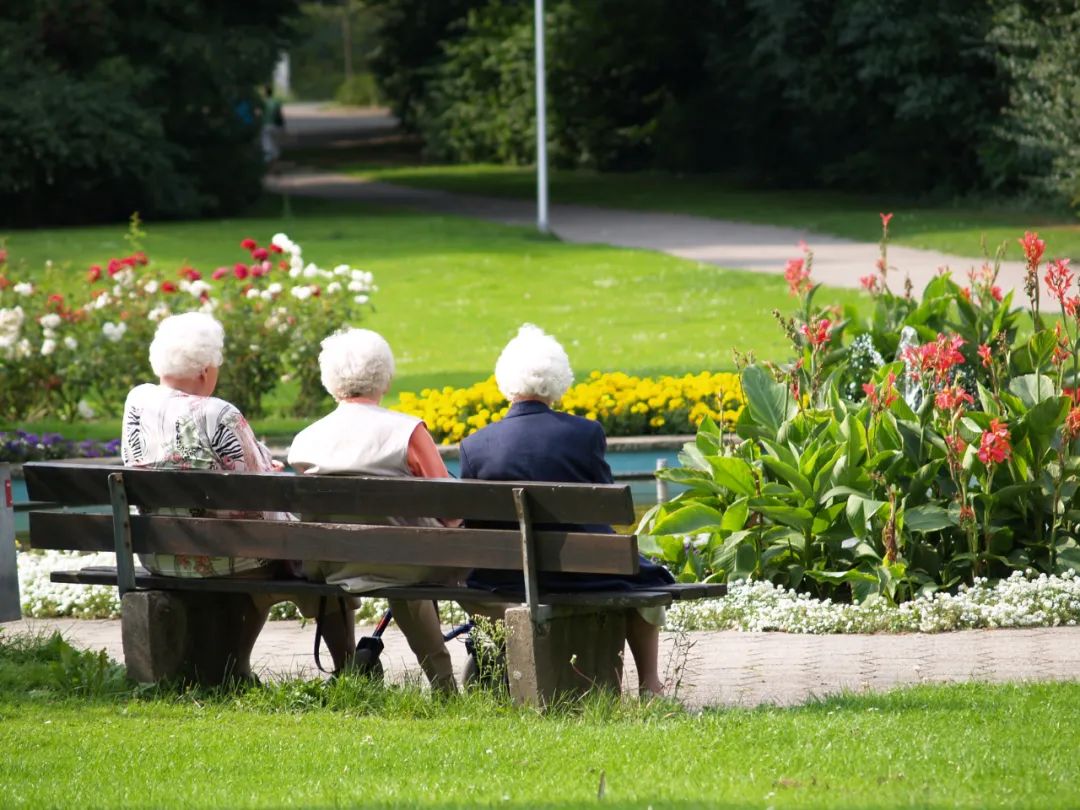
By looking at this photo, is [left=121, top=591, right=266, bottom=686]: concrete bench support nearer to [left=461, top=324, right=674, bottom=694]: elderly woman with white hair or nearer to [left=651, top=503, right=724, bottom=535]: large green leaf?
[left=461, top=324, right=674, bottom=694]: elderly woman with white hair

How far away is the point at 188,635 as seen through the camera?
244 inches

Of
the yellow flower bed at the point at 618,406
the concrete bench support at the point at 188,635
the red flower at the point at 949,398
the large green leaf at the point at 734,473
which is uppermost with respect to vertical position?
the red flower at the point at 949,398

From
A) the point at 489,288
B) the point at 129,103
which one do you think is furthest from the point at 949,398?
the point at 129,103

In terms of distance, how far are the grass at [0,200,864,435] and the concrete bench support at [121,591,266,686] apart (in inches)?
263

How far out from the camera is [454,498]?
554 centimetres

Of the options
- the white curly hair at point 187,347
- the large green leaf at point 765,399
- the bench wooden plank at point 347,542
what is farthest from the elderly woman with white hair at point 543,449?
the large green leaf at point 765,399

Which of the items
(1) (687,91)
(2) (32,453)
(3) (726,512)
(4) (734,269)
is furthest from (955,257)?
(1) (687,91)

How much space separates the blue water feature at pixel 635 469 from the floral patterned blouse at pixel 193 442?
16.8 ft

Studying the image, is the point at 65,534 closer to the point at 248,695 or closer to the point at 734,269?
the point at 248,695

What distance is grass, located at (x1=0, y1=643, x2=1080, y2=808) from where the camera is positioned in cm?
447

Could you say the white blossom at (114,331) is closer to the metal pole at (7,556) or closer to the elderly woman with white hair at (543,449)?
the metal pole at (7,556)

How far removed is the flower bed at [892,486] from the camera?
732 cm

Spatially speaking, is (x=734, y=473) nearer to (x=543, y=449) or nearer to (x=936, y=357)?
(x=936, y=357)

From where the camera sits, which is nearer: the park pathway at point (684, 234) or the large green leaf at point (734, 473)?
the large green leaf at point (734, 473)
